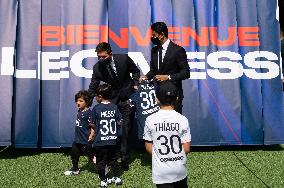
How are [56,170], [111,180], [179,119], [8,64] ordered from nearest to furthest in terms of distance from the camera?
[179,119], [111,180], [56,170], [8,64]

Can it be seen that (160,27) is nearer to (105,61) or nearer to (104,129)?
(105,61)

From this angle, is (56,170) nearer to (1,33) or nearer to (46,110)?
(46,110)

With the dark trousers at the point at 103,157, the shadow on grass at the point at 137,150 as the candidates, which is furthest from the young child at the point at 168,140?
the shadow on grass at the point at 137,150

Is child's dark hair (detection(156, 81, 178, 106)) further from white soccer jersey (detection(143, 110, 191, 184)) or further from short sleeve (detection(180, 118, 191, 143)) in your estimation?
short sleeve (detection(180, 118, 191, 143))

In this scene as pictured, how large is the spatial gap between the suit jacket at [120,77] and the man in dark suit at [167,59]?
1.37 feet

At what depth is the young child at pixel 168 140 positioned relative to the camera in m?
3.13

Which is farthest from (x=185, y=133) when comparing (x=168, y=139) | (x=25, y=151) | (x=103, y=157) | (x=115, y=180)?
(x=25, y=151)

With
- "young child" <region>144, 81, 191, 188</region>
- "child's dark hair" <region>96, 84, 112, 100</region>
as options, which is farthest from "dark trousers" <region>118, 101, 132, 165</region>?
"young child" <region>144, 81, 191, 188</region>

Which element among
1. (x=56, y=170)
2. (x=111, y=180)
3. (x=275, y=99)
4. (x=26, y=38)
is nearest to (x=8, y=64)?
(x=26, y=38)

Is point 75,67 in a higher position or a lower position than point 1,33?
lower

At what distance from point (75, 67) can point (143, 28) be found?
1.35 metres

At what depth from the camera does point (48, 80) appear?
6.47 m

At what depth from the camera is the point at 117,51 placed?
659 cm

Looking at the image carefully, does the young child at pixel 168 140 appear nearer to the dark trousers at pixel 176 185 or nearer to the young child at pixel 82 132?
the dark trousers at pixel 176 185
